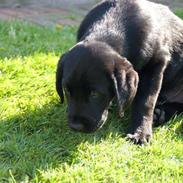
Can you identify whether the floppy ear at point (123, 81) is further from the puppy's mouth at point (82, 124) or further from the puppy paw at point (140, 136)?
the puppy paw at point (140, 136)

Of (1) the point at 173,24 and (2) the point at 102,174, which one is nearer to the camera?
(2) the point at 102,174

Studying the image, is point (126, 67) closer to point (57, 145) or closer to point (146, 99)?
point (146, 99)

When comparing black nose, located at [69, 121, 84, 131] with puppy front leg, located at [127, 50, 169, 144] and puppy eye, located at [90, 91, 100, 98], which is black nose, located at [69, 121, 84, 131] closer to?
puppy eye, located at [90, 91, 100, 98]

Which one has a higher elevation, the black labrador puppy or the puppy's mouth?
the black labrador puppy

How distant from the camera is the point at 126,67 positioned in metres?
3.82

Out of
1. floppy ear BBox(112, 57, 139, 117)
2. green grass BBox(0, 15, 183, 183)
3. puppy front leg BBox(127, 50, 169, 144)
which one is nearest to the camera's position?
green grass BBox(0, 15, 183, 183)

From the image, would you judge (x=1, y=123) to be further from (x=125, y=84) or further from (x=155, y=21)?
(x=155, y=21)

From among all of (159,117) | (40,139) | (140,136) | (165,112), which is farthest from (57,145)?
(165,112)

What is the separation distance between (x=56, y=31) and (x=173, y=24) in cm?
278

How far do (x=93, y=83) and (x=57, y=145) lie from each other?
1.79ft

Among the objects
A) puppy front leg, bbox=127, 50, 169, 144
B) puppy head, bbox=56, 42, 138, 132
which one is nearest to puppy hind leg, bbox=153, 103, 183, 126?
puppy front leg, bbox=127, 50, 169, 144

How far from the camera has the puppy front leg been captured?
411 cm

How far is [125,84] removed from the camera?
3.74 m

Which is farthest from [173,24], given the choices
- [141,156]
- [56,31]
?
[56,31]
